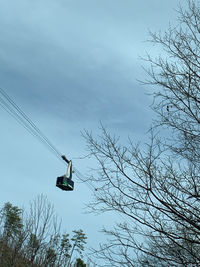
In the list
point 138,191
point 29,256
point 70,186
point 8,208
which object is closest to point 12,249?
point 29,256

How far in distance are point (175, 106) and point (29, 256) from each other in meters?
14.7

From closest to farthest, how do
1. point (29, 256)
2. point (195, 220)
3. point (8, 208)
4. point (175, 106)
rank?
point (195, 220) → point (175, 106) → point (29, 256) → point (8, 208)

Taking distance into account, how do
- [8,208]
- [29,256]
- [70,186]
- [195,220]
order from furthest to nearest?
[8,208]
[29,256]
[70,186]
[195,220]

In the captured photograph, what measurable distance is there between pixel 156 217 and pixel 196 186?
70 centimetres

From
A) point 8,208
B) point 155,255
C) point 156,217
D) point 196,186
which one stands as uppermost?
point 8,208

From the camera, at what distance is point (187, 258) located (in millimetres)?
4715

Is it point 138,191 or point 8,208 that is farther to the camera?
point 8,208

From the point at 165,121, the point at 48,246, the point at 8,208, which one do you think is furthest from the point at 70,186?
the point at 8,208

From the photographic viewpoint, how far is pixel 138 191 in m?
4.94

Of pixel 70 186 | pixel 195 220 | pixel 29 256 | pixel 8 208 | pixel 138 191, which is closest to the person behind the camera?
pixel 195 220

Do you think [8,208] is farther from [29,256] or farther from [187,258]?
[187,258]

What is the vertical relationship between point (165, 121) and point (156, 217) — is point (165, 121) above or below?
above

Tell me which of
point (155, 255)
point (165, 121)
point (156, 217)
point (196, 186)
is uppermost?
point (165, 121)

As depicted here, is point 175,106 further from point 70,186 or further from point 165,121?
point 70,186
